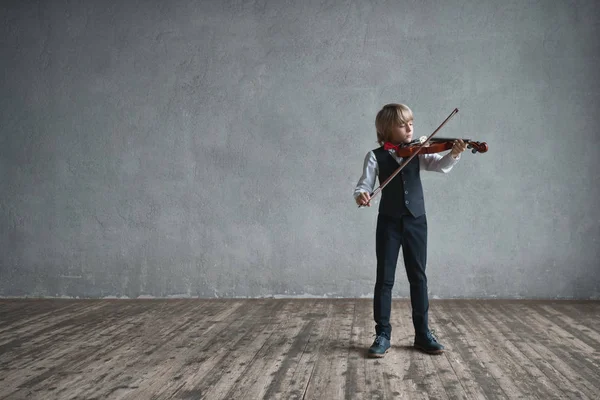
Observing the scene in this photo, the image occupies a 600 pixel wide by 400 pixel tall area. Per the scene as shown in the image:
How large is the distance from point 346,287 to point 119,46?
2.31m

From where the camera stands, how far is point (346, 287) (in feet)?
13.6

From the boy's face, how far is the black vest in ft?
0.24

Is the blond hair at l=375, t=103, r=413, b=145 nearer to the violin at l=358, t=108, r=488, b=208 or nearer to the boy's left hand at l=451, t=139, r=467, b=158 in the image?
the violin at l=358, t=108, r=488, b=208

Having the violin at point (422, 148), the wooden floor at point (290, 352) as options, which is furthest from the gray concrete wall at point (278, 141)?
the violin at point (422, 148)

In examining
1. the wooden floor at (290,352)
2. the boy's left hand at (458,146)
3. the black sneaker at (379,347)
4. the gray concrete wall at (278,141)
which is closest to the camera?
the wooden floor at (290,352)

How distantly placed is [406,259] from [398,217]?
0.21 metres

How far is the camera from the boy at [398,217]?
268cm

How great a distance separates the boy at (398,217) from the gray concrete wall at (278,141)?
1374mm

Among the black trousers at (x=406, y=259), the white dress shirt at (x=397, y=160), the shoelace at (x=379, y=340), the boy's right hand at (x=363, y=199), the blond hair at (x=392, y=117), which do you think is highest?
the blond hair at (x=392, y=117)

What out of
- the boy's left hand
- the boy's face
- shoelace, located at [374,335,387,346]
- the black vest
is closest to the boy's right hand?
the black vest

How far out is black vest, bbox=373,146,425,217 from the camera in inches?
105

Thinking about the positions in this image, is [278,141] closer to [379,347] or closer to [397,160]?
[397,160]

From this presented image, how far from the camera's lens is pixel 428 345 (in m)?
2.67

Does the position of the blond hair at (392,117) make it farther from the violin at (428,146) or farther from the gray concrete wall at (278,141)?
the gray concrete wall at (278,141)
